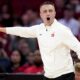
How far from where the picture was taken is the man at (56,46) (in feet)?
18.7

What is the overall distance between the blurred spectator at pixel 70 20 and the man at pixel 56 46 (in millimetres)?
4515

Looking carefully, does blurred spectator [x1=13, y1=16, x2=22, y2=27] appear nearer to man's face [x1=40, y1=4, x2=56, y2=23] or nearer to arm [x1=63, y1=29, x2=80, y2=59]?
man's face [x1=40, y1=4, x2=56, y2=23]

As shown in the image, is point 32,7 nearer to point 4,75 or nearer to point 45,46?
point 4,75

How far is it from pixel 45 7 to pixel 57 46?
51cm

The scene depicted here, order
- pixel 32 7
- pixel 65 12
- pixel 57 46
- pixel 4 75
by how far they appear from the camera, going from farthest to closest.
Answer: pixel 32 7 → pixel 65 12 → pixel 4 75 → pixel 57 46

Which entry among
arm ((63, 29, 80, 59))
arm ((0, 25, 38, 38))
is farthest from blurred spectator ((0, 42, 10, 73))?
arm ((63, 29, 80, 59))

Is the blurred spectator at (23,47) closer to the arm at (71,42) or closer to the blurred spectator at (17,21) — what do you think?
the blurred spectator at (17,21)

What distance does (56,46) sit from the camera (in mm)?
5730

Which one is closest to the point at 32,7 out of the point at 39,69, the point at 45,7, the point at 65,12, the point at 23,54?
the point at 65,12

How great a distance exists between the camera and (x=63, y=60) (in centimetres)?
574

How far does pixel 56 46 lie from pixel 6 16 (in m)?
5.81

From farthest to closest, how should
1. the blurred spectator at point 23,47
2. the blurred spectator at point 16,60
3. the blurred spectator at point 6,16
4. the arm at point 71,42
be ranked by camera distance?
1. the blurred spectator at point 6,16
2. the blurred spectator at point 23,47
3. the blurred spectator at point 16,60
4. the arm at point 71,42

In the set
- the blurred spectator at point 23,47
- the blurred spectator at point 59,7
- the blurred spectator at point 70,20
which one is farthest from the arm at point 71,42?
the blurred spectator at point 59,7

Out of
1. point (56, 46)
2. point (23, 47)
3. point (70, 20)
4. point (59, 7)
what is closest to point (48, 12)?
point (56, 46)
